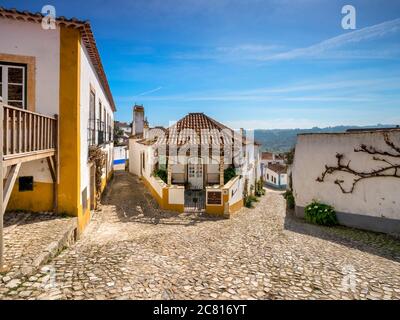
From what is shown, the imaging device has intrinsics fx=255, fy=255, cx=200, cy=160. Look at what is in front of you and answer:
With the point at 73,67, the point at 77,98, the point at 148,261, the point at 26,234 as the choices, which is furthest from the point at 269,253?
the point at 73,67

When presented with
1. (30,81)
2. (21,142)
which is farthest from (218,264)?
(30,81)

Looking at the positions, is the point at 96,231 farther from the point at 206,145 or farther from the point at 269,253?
the point at 206,145

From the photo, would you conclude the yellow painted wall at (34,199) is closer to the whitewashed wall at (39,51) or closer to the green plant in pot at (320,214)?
the whitewashed wall at (39,51)

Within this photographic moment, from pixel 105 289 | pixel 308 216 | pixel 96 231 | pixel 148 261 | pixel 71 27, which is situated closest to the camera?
pixel 105 289

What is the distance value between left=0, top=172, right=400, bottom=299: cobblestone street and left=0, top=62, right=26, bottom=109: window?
4.49m

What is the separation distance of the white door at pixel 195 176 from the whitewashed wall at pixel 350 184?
22.0ft

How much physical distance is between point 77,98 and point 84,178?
9.30ft

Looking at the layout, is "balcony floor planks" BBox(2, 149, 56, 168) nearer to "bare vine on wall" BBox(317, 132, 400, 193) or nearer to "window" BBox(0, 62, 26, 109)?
"window" BBox(0, 62, 26, 109)

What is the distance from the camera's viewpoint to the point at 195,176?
16.7 m

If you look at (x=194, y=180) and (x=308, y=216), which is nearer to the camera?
(x=308, y=216)

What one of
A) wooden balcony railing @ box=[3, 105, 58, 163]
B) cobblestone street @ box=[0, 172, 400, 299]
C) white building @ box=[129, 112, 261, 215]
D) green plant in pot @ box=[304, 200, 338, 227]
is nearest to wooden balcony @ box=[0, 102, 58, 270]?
wooden balcony railing @ box=[3, 105, 58, 163]

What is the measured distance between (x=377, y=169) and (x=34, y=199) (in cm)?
1127

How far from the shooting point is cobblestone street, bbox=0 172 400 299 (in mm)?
4520
